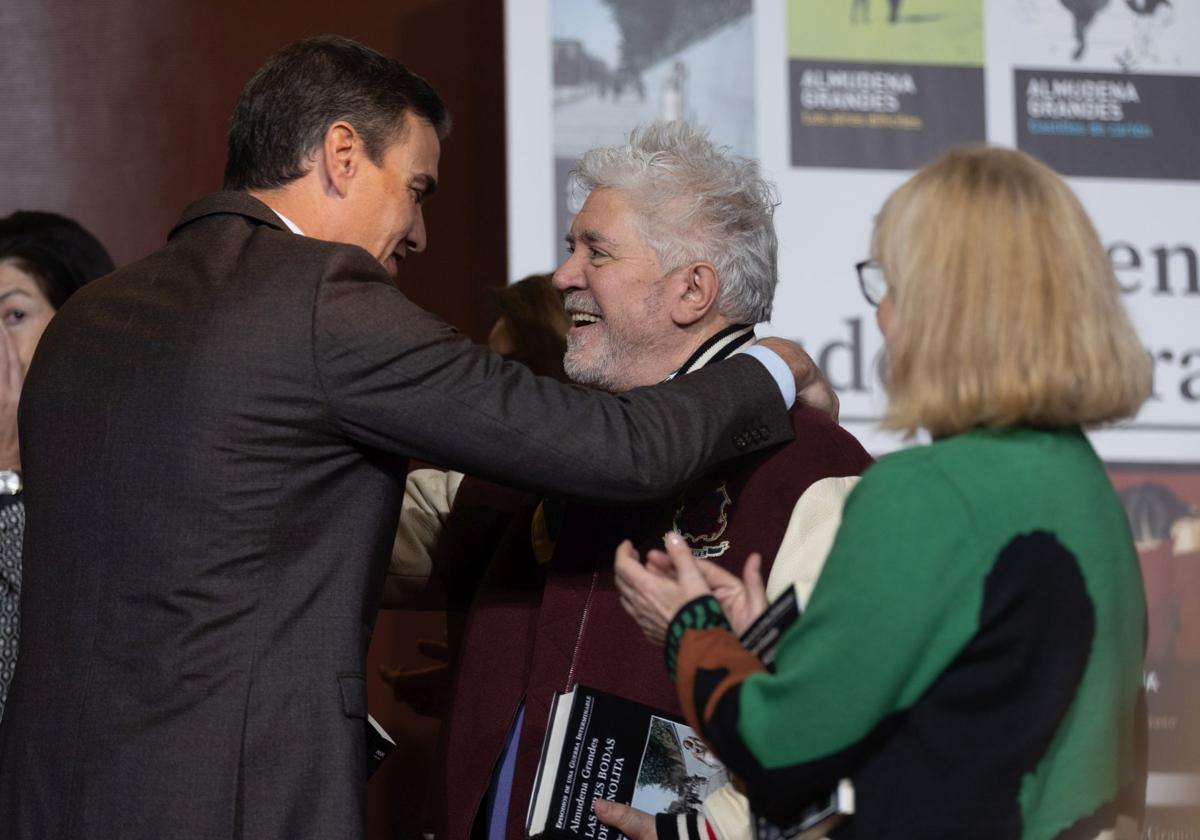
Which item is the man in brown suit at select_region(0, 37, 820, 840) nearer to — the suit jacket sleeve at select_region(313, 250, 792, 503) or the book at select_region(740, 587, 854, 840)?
the suit jacket sleeve at select_region(313, 250, 792, 503)

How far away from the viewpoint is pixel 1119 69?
3.80 m

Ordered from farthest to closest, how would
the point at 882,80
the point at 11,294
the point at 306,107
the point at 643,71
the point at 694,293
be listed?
the point at 882,80, the point at 643,71, the point at 11,294, the point at 694,293, the point at 306,107

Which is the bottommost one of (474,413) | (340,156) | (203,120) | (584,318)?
(474,413)

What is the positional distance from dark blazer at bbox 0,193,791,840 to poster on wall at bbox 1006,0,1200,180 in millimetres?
2253

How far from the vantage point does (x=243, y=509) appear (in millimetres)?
1759

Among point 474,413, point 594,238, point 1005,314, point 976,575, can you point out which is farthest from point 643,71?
point 976,575

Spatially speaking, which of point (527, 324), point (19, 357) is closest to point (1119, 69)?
point (527, 324)

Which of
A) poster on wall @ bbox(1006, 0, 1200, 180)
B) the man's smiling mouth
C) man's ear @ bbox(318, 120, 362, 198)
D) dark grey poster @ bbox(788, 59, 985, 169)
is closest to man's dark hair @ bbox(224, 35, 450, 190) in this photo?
man's ear @ bbox(318, 120, 362, 198)

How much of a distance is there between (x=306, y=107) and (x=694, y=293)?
59cm

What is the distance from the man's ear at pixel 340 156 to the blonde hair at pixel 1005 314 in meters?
0.89

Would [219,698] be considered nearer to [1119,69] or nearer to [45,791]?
[45,791]

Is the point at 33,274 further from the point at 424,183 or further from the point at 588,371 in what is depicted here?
the point at 588,371

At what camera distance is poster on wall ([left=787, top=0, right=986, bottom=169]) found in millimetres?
3668

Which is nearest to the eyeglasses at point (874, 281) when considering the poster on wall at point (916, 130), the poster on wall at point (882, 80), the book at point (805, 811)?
the book at point (805, 811)
